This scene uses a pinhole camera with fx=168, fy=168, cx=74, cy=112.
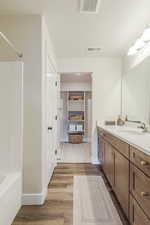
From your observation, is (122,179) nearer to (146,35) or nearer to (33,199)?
(33,199)

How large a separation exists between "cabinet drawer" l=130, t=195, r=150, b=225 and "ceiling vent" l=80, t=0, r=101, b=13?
196cm

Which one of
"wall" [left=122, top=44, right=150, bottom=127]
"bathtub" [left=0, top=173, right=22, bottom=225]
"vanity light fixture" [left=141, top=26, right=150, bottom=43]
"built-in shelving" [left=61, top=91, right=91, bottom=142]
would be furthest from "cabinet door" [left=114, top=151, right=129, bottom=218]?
"built-in shelving" [left=61, top=91, right=91, bottom=142]

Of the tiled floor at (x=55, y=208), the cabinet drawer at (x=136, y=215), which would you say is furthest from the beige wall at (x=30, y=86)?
the cabinet drawer at (x=136, y=215)

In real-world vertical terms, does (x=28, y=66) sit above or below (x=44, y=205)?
above

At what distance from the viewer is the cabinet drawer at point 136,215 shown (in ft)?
3.93

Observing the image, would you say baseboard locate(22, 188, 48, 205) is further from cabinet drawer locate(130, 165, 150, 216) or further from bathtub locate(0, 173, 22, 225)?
cabinet drawer locate(130, 165, 150, 216)

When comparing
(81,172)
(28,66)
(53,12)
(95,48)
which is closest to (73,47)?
(95,48)

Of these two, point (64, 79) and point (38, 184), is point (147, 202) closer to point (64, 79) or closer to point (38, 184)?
point (38, 184)

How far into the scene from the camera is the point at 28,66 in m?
2.07

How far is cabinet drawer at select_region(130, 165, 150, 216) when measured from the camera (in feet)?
3.82

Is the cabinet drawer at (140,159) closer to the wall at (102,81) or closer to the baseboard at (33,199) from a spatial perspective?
the baseboard at (33,199)

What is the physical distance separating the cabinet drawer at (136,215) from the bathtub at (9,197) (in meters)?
1.02

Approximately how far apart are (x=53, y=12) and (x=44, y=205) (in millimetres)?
2301

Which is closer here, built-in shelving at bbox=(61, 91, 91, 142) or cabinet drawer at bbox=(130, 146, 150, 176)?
cabinet drawer at bbox=(130, 146, 150, 176)
